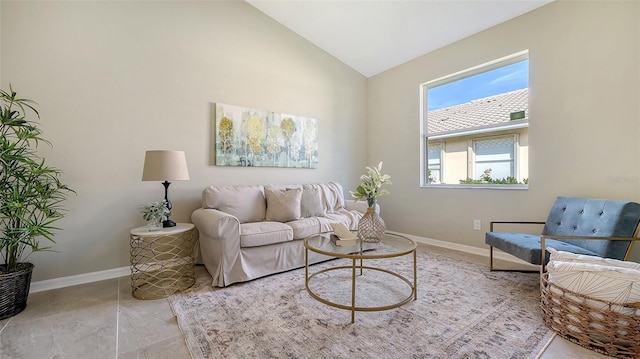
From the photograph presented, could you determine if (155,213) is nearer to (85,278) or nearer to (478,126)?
(85,278)

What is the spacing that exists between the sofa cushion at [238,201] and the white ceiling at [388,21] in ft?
7.66

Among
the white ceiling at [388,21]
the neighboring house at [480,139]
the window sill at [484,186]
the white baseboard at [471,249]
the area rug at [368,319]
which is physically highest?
the white ceiling at [388,21]

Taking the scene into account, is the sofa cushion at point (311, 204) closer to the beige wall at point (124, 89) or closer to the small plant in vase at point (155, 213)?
the beige wall at point (124, 89)

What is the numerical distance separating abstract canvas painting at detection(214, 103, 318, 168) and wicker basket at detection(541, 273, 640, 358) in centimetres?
296

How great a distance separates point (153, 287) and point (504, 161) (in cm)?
392

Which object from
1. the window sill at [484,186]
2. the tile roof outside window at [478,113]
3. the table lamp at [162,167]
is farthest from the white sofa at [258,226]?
the tile roof outside window at [478,113]

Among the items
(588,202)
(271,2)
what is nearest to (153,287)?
(271,2)

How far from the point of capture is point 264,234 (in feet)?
7.85

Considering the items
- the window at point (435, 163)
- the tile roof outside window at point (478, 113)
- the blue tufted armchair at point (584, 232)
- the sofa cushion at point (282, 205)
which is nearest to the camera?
the blue tufted armchair at point (584, 232)

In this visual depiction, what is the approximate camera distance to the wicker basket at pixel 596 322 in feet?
4.40

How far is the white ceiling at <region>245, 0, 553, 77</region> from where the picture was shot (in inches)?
112

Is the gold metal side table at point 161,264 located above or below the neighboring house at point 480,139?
below

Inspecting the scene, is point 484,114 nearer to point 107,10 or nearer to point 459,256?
point 459,256

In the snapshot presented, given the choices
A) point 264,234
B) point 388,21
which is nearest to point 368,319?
point 264,234
